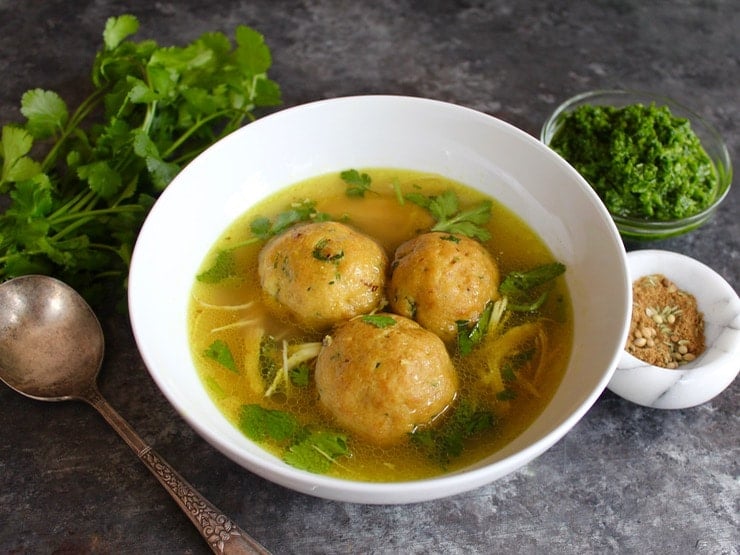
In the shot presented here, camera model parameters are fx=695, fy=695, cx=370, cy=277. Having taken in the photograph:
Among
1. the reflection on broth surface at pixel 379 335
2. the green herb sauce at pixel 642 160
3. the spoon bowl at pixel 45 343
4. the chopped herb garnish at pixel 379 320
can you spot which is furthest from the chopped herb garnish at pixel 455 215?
the spoon bowl at pixel 45 343

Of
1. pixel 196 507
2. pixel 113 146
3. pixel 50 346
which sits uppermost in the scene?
pixel 113 146

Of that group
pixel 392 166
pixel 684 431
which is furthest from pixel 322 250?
pixel 684 431

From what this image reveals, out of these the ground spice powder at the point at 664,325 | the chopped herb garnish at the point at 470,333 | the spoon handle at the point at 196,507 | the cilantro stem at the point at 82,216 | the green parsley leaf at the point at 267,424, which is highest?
the cilantro stem at the point at 82,216

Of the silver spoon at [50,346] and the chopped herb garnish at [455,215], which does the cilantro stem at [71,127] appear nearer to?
the silver spoon at [50,346]

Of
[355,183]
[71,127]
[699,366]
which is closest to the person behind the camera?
[699,366]

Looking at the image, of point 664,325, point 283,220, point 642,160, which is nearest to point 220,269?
point 283,220

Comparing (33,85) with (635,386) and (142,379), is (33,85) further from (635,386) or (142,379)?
(635,386)

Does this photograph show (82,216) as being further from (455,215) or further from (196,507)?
(455,215)
